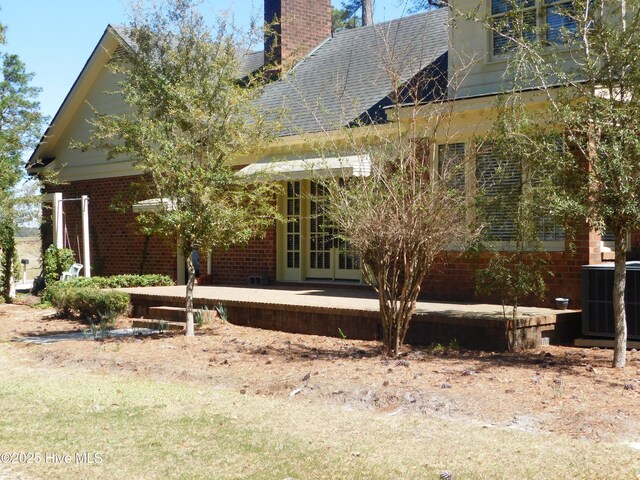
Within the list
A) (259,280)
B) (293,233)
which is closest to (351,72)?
(293,233)

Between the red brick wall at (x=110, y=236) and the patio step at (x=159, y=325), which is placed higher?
the red brick wall at (x=110, y=236)

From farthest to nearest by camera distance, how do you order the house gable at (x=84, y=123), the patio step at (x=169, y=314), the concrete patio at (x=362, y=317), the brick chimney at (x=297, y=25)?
the house gable at (x=84, y=123), the brick chimney at (x=297, y=25), the patio step at (x=169, y=314), the concrete patio at (x=362, y=317)

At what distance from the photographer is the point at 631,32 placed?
308 inches

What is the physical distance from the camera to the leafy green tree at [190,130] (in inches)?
412

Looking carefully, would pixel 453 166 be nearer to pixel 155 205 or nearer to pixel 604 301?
pixel 604 301

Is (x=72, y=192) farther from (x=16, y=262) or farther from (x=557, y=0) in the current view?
(x=557, y=0)

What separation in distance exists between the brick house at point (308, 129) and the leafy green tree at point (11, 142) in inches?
70.7

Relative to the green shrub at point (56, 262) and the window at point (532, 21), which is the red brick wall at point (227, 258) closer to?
the green shrub at point (56, 262)

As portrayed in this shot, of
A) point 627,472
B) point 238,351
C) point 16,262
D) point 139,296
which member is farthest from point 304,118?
point 627,472

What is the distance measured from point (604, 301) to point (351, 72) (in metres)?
8.36

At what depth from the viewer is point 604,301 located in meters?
9.65

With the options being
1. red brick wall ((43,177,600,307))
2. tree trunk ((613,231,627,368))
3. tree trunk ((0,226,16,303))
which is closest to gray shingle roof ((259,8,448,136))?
red brick wall ((43,177,600,307))

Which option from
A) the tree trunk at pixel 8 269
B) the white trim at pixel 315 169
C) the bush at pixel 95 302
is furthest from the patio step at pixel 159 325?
the tree trunk at pixel 8 269

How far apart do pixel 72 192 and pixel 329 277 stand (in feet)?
29.8
